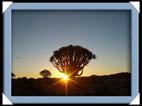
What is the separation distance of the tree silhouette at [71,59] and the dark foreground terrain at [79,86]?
66mm

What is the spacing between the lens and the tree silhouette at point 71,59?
4652 mm

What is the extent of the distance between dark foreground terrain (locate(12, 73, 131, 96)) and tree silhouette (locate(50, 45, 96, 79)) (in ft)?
0.22

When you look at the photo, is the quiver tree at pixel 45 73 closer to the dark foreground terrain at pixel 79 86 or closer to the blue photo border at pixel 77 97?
the dark foreground terrain at pixel 79 86

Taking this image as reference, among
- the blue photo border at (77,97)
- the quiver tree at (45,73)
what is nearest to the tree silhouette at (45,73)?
the quiver tree at (45,73)

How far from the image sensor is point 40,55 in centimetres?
468

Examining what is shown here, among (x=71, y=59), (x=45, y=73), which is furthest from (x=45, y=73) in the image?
(x=71, y=59)

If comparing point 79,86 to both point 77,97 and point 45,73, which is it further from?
point 45,73

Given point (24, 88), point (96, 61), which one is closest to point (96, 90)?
point (96, 61)

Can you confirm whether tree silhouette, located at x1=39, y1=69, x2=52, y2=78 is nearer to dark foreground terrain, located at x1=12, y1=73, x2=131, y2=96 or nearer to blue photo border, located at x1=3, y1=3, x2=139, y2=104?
dark foreground terrain, located at x1=12, y1=73, x2=131, y2=96

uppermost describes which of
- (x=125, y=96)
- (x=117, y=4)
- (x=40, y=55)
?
(x=117, y=4)

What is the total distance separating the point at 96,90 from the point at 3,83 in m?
0.66

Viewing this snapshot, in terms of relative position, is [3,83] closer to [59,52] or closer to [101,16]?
[59,52]

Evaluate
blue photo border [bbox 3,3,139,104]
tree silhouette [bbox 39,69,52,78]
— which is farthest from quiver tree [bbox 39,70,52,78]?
blue photo border [bbox 3,3,139,104]

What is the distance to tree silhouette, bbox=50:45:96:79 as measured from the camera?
4.65 meters
